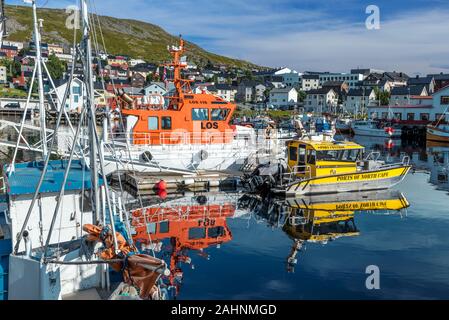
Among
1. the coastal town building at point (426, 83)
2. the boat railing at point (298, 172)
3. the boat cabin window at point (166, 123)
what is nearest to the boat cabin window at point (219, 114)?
the boat cabin window at point (166, 123)

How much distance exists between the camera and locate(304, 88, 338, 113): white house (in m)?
125

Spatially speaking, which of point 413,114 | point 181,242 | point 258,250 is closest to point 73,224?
point 181,242

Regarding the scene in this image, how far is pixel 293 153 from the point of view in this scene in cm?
2530

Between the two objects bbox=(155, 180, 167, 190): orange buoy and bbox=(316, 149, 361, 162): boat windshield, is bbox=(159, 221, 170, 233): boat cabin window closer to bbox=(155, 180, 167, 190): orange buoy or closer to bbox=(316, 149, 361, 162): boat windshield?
bbox=(155, 180, 167, 190): orange buoy

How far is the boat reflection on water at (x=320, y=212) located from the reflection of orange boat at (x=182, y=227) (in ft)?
6.85

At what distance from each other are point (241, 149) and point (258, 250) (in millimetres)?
13428

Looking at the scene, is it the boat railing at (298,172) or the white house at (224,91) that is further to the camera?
the white house at (224,91)

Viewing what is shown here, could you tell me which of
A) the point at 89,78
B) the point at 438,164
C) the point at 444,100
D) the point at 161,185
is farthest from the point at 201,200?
the point at 444,100

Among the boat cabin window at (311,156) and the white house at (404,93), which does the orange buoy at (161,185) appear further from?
the white house at (404,93)

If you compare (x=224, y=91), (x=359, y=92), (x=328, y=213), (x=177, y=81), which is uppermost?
(x=224, y=91)

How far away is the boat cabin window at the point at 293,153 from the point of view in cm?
2506

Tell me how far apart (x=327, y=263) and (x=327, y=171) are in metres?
10.3

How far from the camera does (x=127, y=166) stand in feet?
88.0

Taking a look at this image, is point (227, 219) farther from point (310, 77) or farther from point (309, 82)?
point (310, 77)
